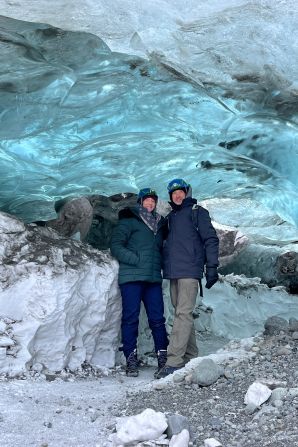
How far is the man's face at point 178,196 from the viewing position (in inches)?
251

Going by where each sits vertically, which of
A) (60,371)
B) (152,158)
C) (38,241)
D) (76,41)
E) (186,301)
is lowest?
(60,371)

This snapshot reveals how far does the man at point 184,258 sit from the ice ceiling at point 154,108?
3.22 feet

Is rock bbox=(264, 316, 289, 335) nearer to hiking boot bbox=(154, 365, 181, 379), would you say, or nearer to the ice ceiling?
hiking boot bbox=(154, 365, 181, 379)

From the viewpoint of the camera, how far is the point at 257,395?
183 inches

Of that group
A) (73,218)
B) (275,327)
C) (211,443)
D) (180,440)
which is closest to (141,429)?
(180,440)

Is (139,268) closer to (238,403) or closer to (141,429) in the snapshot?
(238,403)

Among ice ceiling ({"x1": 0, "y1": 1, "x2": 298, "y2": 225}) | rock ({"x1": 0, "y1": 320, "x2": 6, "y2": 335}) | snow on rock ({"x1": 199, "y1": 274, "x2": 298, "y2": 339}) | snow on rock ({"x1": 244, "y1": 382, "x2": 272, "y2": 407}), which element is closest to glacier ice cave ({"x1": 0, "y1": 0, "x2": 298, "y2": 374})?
ice ceiling ({"x1": 0, "y1": 1, "x2": 298, "y2": 225})

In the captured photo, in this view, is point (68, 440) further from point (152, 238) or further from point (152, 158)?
point (152, 158)

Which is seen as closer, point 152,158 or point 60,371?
point 60,371

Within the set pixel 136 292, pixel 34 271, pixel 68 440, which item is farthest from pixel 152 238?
pixel 68 440

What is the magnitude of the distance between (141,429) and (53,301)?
8.24 ft

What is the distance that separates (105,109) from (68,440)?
354cm

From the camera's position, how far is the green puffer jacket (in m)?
6.51

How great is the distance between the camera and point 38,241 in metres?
6.86
